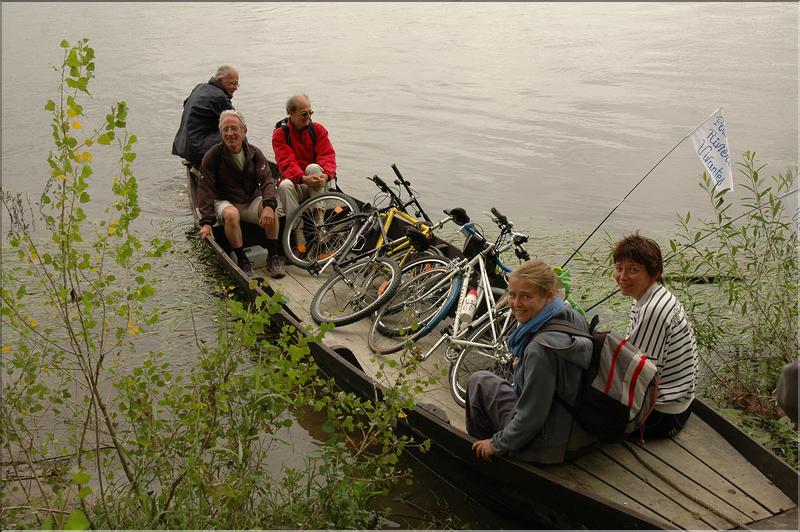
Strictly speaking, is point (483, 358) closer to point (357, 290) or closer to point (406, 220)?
point (357, 290)

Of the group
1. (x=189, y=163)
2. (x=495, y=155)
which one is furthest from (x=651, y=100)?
(x=189, y=163)

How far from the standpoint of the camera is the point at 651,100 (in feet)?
57.3

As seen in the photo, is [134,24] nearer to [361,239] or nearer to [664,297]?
[361,239]

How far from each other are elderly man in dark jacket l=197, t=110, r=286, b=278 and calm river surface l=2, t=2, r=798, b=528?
1.08m

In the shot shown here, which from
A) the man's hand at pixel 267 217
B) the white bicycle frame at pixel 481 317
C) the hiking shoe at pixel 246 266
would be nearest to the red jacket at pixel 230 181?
the man's hand at pixel 267 217

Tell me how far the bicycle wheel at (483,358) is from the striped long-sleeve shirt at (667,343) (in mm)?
1111

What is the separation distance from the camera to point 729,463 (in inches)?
185

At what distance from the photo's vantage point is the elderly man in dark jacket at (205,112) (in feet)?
33.0

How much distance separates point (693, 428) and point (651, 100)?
1376cm

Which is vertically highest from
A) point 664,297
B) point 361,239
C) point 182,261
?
point 664,297

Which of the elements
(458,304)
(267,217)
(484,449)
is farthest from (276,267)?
(484,449)

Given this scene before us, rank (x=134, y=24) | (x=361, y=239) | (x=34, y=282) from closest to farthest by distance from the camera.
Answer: (x=361, y=239) → (x=34, y=282) → (x=134, y=24)

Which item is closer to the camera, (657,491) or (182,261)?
(657,491)

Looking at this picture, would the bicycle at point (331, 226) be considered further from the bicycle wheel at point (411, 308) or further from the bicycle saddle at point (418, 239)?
the bicycle wheel at point (411, 308)
